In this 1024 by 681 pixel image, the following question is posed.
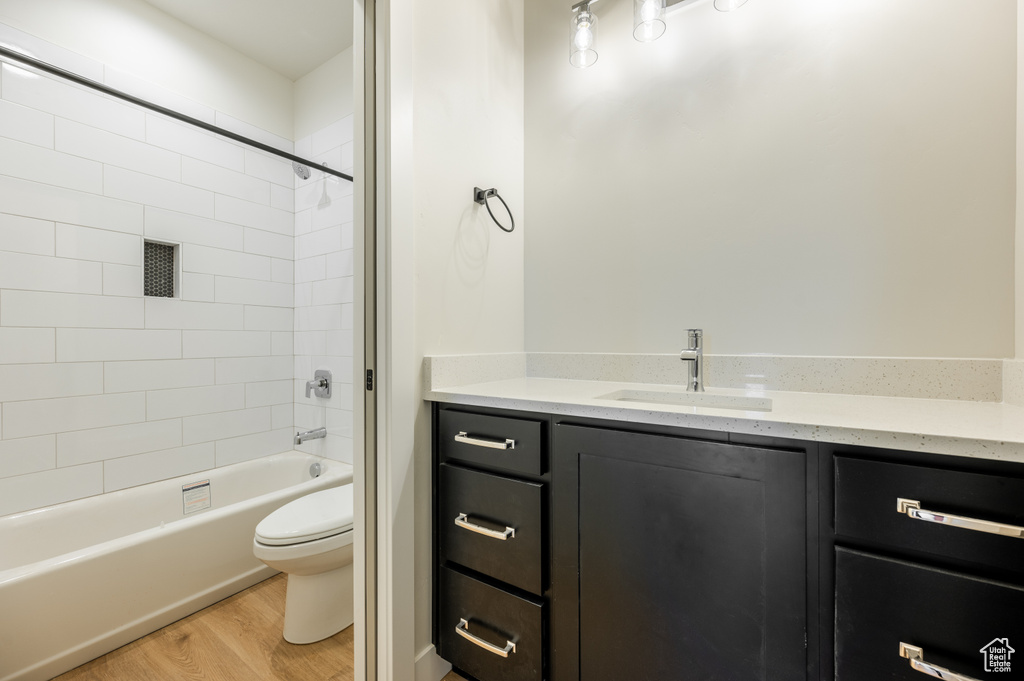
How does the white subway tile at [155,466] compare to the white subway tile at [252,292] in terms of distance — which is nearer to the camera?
the white subway tile at [155,466]

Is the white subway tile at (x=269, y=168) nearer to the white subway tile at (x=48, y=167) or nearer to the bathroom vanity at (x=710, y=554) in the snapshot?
the white subway tile at (x=48, y=167)

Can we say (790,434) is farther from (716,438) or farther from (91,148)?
(91,148)

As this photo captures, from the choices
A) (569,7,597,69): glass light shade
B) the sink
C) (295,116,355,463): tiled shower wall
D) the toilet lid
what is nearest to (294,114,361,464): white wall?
(295,116,355,463): tiled shower wall

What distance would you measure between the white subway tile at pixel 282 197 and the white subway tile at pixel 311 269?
0.64ft

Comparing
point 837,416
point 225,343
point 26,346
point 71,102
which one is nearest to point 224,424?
point 225,343

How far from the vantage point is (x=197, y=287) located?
7.18 feet

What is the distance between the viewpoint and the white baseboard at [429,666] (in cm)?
127

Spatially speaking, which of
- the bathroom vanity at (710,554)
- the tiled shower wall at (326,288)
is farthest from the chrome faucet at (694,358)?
Result: the tiled shower wall at (326,288)

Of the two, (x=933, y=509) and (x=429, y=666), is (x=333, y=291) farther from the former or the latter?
(x=933, y=509)

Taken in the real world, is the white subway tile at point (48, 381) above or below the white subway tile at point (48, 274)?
below

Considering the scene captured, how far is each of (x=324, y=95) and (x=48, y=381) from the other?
1.91 meters

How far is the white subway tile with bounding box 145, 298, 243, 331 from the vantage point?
2045 millimetres

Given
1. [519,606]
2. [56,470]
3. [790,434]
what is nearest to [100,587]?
[56,470]

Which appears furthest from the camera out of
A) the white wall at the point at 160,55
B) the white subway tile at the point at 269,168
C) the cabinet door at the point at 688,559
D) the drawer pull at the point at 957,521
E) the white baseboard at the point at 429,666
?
the white subway tile at the point at 269,168
